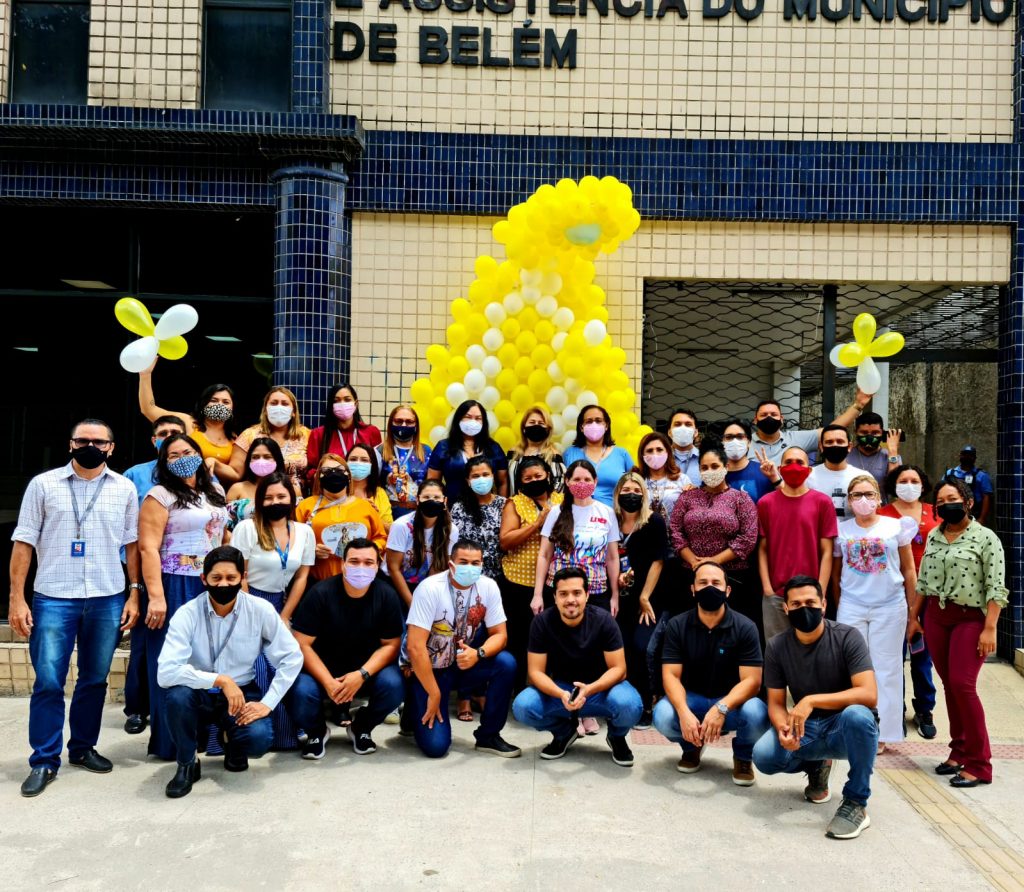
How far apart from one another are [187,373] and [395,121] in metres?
2.58

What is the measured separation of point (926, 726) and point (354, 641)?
3481 mm

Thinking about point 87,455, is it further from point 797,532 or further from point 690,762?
point 797,532

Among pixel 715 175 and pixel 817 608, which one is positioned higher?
pixel 715 175

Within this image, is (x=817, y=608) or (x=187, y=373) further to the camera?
(x=187, y=373)

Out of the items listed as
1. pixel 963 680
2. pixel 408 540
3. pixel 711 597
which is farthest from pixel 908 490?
pixel 408 540

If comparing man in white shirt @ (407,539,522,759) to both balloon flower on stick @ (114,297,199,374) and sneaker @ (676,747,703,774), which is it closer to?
sneaker @ (676,747,703,774)

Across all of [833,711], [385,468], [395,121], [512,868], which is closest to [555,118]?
[395,121]

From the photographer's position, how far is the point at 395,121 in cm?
769

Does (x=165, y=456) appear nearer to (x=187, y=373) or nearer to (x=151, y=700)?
(x=151, y=700)

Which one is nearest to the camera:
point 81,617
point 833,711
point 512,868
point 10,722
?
point 512,868

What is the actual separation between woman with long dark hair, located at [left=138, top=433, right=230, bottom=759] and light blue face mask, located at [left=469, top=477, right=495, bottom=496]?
144 cm

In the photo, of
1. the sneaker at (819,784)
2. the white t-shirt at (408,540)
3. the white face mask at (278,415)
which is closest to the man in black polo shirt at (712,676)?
the sneaker at (819,784)

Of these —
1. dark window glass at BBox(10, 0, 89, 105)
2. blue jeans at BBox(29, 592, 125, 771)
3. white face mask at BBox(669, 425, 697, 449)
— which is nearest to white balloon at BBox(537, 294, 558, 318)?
white face mask at BBox(669, 425, 697, 449)

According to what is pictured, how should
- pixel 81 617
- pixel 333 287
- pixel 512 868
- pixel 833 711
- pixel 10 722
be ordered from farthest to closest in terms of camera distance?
pixel 333 287
pixel 10 722
pixel 81 617
pixel 833 711
pixel 512 868
